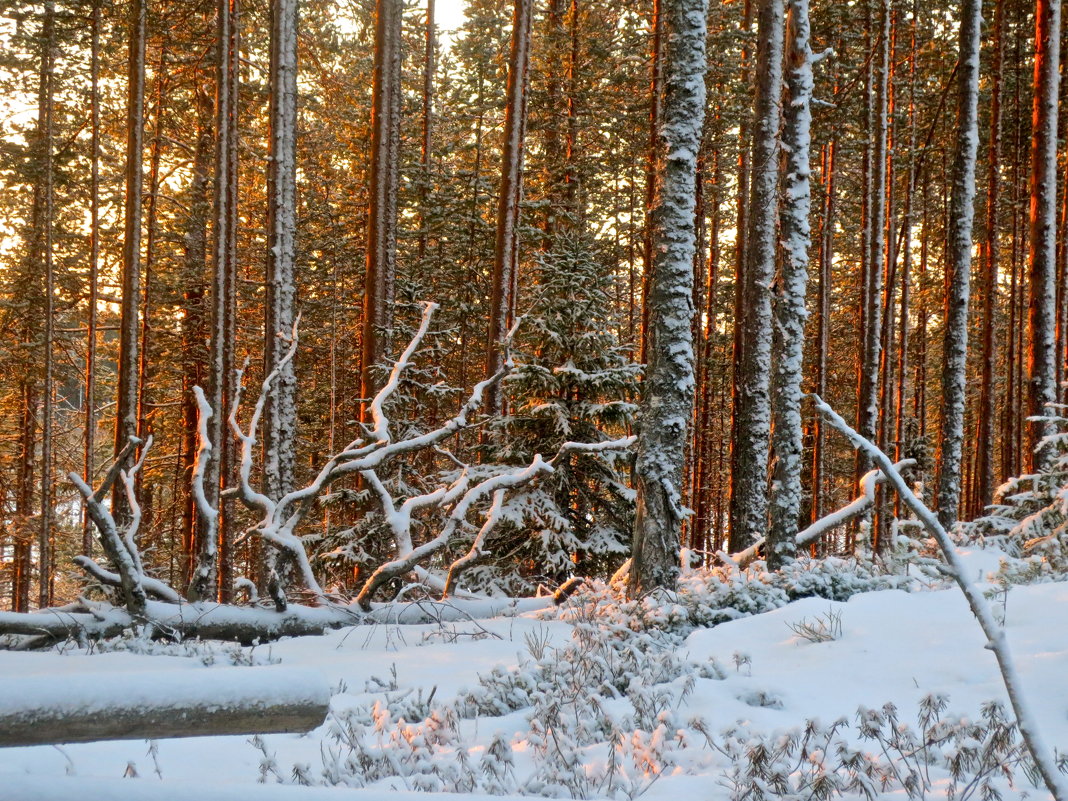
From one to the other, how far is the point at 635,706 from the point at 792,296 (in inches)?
221

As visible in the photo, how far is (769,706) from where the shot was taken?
4.27m

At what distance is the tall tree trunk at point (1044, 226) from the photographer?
1268cm

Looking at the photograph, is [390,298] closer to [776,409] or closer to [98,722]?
[776,409]

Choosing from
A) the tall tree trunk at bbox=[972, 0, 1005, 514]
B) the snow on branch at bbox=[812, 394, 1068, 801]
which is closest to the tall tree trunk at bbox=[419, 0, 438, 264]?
the tall tree trunk at bbox=[972, 0, 1005, 514]

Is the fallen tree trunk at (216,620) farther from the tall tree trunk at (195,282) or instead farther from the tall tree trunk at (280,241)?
the tall tree trunk at (195,282)

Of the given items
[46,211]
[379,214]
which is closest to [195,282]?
[46,211]

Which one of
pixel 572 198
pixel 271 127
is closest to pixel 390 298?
pixel 271 127

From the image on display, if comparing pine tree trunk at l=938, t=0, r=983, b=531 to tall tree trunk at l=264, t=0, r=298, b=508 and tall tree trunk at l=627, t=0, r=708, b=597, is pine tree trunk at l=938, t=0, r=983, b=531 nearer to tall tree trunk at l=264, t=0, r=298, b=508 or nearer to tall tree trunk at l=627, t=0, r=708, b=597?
tall tree trunk at l=627, t=0, r=708, b=597

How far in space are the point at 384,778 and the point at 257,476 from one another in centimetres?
2549

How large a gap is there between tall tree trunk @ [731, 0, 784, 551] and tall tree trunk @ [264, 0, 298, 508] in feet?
23.3

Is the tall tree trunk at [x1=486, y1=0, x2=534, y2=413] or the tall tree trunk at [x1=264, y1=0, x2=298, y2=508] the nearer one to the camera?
the tall tree trunk at [x1=264, y1=0, x2=298, y2=508]

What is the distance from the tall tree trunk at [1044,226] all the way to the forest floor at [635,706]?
29.0ft

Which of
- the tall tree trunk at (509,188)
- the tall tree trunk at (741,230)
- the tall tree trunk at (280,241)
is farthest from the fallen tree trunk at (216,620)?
the tall tree trunk at (741,230)

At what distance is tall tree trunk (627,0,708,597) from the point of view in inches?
308
